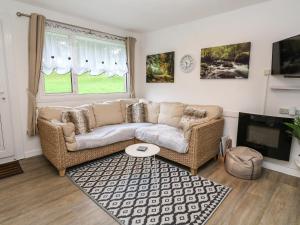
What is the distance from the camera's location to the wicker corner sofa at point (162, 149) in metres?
2.39

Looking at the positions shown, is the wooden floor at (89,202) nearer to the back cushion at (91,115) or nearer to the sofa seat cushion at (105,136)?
the sofa seat cushion at (105,136)

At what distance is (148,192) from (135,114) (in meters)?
1.79

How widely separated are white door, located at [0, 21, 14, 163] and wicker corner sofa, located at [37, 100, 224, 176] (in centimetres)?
46

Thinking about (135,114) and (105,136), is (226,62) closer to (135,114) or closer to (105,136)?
(135,114)

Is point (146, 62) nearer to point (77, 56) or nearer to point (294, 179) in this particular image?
point (77, 56)

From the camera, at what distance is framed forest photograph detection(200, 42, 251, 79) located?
279 cm

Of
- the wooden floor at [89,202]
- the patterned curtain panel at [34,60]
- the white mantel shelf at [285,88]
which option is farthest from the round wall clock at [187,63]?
the patterned curtain panel at [34,60]

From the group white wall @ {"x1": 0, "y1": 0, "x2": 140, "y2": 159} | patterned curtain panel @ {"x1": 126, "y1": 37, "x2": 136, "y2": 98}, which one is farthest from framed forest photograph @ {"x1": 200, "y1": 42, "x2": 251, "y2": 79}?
white wall @ {"x1": 0, "y1": 0, "x2": 140, "y2": 159}

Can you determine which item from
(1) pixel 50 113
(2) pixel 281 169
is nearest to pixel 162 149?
(2) pixel 281 169

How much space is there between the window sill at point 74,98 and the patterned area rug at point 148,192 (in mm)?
1297

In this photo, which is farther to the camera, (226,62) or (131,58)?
(131,58)

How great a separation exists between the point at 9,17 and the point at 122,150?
265cm

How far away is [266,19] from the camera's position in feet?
8.46

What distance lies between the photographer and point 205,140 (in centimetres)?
258
